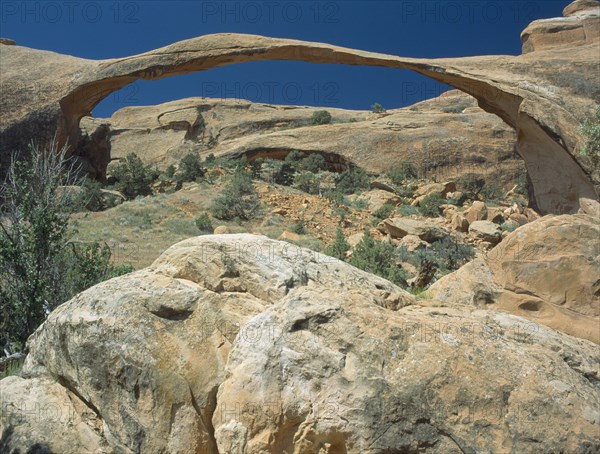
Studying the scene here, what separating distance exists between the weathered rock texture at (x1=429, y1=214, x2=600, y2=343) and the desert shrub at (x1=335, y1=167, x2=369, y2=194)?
590 inches

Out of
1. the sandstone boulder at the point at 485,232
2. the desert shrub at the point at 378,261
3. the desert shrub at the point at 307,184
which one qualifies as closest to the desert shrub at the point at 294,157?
the desert shrub at the point at 307,184

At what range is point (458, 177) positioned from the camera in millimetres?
Answer: 24453

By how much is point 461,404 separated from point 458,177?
2273 centimetres

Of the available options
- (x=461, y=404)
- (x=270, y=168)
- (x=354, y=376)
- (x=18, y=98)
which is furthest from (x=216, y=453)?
(x=270, y=168)

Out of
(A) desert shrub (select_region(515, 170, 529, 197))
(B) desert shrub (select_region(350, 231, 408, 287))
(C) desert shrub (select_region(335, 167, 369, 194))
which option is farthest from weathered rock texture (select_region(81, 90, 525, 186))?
(B) desert shrub (select_region(350, 231, 408, 287))

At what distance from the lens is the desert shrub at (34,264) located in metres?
6.48

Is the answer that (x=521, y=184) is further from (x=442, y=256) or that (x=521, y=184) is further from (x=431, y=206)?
(x=442, y=256)

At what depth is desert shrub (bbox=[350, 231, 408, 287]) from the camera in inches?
404

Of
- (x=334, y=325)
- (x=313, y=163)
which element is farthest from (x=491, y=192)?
(x=334, y=325)

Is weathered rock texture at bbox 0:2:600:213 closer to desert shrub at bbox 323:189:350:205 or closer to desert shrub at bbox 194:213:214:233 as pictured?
desert shrub at bbox 194:213:214:233

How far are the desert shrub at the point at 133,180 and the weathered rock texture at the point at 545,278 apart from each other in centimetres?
1655

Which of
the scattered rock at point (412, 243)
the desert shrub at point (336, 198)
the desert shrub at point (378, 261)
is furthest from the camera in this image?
the desert shrub at point (336, 198)

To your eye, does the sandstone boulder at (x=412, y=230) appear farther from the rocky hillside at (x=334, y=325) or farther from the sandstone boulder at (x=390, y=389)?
the sandstone boulder at (x=390, y=389)

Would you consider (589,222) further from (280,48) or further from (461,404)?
(280,48)
